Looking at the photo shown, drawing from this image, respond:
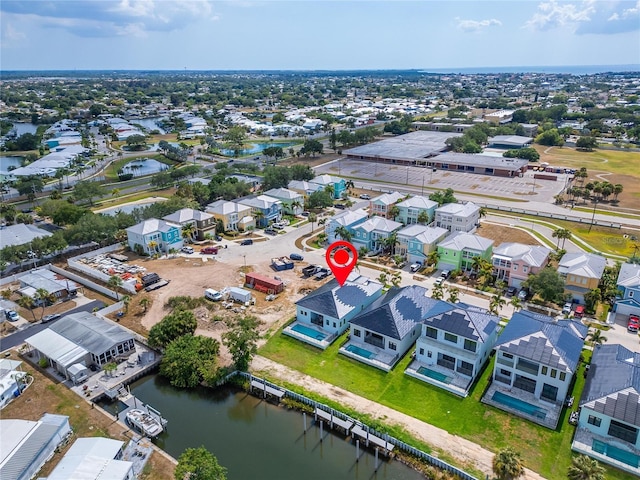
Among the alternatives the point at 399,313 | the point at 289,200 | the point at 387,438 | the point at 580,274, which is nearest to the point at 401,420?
the point at 387,438

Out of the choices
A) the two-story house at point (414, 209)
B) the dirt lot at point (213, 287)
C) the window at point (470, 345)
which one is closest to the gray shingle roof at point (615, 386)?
the window at point (470, 345)

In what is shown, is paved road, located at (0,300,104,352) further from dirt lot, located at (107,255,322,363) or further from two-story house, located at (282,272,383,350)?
two-story house, located at (282,272,383,350)

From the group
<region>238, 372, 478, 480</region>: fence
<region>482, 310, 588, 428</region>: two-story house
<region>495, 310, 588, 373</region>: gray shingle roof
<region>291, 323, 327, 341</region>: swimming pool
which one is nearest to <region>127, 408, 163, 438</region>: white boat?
<region>238, 372, 478, 480</region>: fence

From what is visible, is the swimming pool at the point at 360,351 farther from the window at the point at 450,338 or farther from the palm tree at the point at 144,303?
the palm tree at the point at 144,303

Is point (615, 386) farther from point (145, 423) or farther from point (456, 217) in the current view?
point (456, 217)

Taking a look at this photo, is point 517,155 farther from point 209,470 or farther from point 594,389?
point 209,470

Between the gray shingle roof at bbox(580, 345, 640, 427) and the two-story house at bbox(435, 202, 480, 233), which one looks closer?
the gray shingle roof at bbox(580, 345, 640, 427)

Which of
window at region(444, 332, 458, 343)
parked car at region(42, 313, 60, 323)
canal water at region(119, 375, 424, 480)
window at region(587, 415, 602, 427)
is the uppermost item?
window at region(444, 332, 458, 343)
